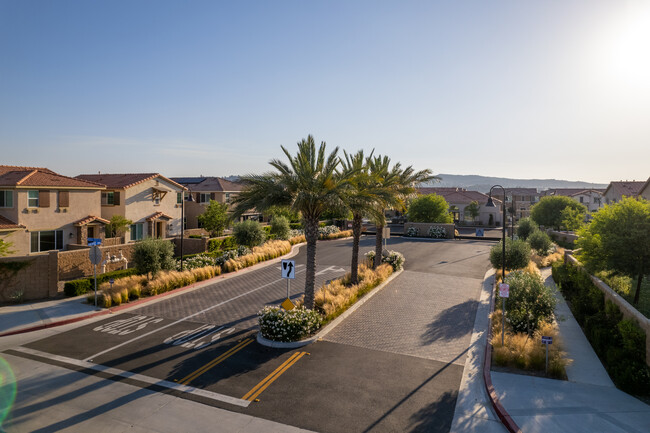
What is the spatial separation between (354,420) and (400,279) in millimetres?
16562

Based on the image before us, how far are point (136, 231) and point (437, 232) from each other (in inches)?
1357

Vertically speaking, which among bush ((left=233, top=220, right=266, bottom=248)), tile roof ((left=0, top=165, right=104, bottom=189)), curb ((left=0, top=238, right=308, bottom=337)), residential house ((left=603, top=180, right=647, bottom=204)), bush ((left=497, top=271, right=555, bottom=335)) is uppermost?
residential house ((left=603, top=180, right=647, bottom=204))

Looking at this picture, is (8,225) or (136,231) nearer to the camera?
(8,225)

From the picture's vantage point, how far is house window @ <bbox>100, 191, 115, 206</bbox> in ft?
118

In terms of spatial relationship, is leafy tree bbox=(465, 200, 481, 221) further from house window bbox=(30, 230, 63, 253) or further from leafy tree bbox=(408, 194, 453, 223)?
house window bbox=(30, 230, 63, 253)

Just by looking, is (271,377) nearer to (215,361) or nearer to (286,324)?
(215,361)

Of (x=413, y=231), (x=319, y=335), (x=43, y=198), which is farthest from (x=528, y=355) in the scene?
(x=413, y=231)

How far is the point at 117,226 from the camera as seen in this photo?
3450 cm

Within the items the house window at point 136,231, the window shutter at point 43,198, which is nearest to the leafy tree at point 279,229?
the house window at point 136,231

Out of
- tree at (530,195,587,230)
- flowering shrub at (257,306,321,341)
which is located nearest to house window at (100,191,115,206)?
flowering shrub at (257,306,321,341)

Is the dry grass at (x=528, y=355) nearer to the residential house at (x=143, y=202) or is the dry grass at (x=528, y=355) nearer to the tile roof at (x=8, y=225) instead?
the tile roof at (x=8, y=225)

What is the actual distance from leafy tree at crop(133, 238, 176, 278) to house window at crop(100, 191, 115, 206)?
648 inches

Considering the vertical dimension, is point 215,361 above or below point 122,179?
below

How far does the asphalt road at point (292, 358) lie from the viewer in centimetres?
1009
